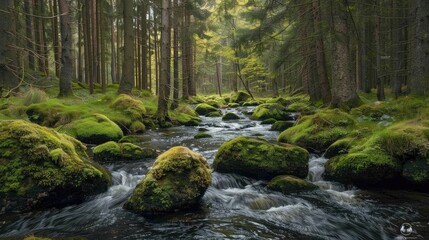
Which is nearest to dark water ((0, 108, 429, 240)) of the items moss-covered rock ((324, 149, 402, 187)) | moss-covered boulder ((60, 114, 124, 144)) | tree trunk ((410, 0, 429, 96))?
moss-covered rock ((324, 149, 402, 187))

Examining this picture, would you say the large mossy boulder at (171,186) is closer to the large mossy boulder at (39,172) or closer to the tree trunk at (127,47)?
the large mossy boulder at (39,172)

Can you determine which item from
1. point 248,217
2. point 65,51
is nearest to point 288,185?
point 248,217

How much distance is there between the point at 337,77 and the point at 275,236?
27.0 ft

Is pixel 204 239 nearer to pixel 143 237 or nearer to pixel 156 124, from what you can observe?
pixel 143 237

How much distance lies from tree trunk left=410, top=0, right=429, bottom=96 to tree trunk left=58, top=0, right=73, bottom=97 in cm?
1243

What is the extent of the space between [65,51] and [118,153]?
7.76m

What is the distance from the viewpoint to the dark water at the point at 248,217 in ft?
13.8

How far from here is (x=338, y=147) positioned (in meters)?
7.55

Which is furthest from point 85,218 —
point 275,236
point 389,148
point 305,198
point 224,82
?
point 224,82

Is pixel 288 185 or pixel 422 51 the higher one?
pixel 422 51

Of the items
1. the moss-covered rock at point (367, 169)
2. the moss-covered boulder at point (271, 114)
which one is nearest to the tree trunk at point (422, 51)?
the moss-covered rock at point (367, 169)

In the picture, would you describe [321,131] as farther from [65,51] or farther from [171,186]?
[65,51]

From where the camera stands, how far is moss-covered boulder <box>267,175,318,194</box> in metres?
5.84

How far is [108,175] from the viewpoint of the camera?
19.6ft
